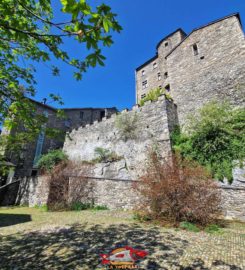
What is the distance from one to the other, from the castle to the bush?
2.60 m

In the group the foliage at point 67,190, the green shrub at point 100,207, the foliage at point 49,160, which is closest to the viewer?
the green shrub at point 100,207

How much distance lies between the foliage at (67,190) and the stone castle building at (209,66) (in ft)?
26.5

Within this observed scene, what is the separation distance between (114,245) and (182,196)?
9.92ft

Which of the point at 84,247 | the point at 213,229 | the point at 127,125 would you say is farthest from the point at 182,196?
the point at 127,125

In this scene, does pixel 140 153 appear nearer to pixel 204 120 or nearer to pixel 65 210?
pixel 204 120

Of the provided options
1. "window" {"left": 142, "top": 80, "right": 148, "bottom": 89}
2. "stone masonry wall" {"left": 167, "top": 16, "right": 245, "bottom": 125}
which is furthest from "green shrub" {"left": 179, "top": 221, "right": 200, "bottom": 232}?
"window" {"left": 142, "top": 80, "right": 148, "bottom": 89}

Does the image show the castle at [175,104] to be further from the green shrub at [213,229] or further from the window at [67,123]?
the window at [67,123]

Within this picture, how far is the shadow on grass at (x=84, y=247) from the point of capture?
3273mm

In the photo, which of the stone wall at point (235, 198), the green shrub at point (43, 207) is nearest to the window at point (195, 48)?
the stone wall at point (235, 198)

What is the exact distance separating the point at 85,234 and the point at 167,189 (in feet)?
10.4

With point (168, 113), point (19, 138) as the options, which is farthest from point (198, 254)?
point (168, 113)

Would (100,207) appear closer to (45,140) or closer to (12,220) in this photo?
(12,220)

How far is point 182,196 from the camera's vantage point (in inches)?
234

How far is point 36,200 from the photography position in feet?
38.7
